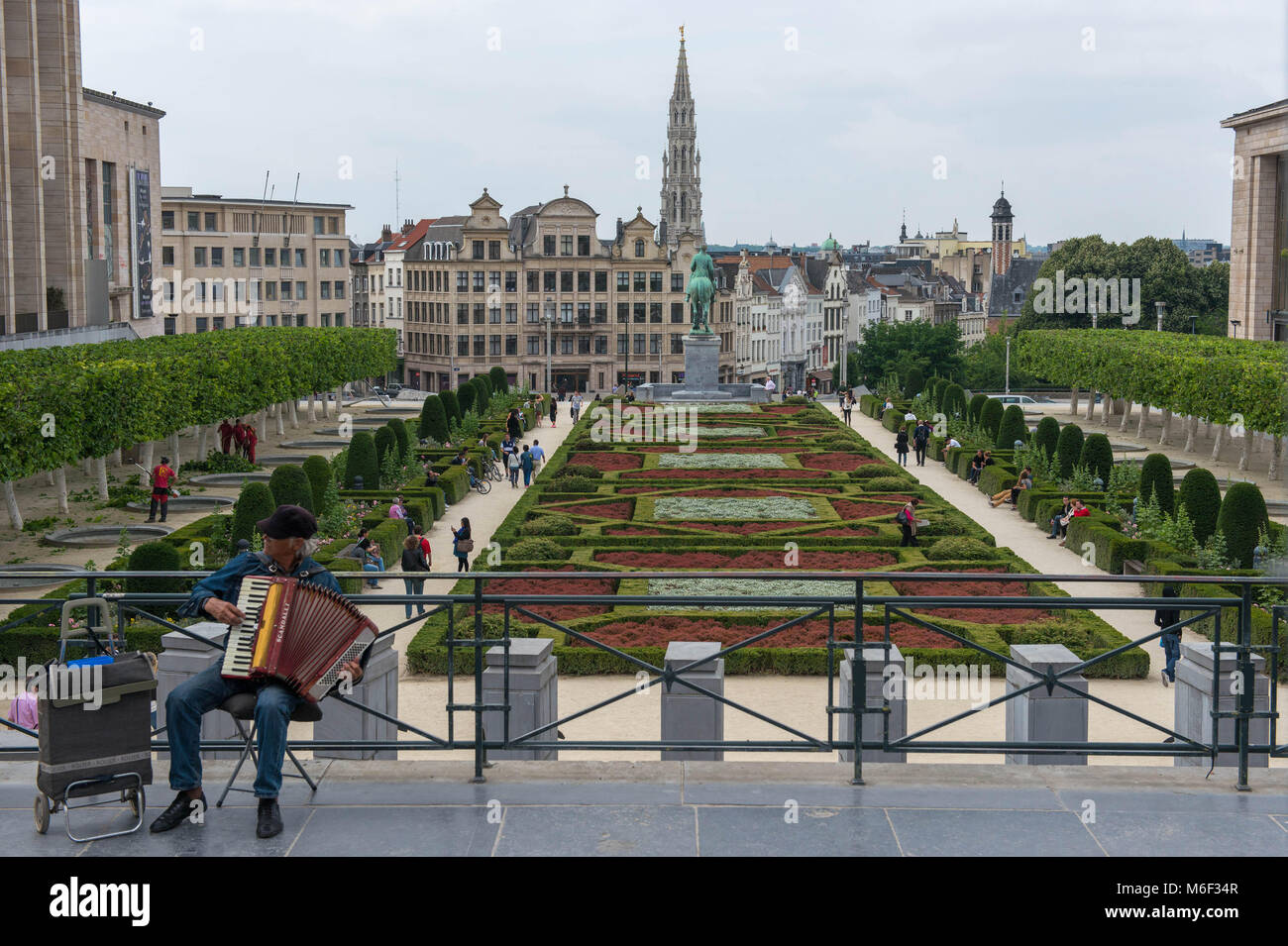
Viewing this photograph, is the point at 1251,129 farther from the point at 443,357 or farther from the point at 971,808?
the point at 971,808

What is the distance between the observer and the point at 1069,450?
144 ft

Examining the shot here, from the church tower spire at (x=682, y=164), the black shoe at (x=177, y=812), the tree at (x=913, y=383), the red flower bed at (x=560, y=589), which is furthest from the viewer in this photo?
the church tower spire at (x=682, y=164)

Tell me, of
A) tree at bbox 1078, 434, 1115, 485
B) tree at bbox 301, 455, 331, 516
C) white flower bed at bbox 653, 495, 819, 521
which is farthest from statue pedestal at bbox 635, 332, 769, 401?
tree at bbox 301, 455, 331, 516

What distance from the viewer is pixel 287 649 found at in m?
8.41

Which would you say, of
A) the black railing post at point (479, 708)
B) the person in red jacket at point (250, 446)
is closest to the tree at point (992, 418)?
the person in red jacket at point (250, 446)

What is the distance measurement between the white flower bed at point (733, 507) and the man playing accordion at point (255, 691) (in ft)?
90.1

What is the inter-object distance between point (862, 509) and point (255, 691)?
30070 mm

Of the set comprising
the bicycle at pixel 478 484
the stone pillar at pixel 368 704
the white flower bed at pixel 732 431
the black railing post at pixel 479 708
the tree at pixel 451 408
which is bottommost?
the bicycle at pixel 478 484

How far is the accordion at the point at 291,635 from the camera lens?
8359mm

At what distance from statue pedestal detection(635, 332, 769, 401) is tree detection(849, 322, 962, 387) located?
2120 centimetres

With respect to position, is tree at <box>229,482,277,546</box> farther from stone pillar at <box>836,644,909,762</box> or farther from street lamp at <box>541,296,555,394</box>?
street lamp at <box>541,296,555,394</box>

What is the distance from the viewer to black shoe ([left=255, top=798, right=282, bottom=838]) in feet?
26.5

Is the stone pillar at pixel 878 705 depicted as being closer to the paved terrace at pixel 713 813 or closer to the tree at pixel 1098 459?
the paved terrace at pixel 713 813

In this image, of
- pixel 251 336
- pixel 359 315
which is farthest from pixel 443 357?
pixel 251 336
